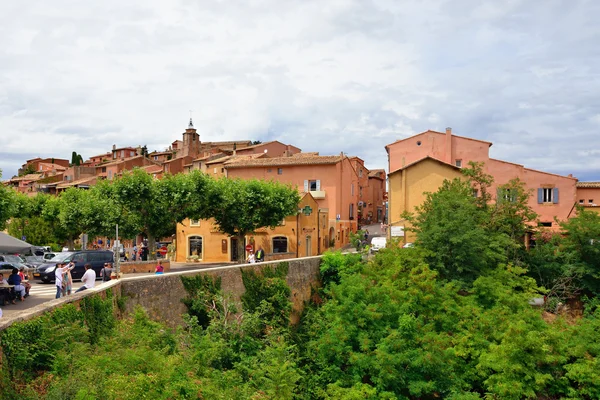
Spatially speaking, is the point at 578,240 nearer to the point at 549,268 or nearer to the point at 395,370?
the point at 549,268

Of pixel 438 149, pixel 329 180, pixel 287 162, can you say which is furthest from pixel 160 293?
pixel 438 149

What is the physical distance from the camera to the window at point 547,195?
136ft

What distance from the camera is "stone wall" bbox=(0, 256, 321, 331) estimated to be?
1234 centimetres

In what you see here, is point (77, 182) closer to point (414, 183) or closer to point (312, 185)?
point (312, 185)

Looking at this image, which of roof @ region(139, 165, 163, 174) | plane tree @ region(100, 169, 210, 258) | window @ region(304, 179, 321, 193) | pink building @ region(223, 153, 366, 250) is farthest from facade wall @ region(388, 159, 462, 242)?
roof @ region(139, 165, 163, 174)

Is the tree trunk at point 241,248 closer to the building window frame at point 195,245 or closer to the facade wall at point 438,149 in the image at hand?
the building window frame at point 195,245

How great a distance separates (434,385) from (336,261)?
1121cm

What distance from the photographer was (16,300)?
742 inches

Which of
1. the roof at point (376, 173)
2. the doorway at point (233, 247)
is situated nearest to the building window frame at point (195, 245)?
the doorway at point (233, 247)

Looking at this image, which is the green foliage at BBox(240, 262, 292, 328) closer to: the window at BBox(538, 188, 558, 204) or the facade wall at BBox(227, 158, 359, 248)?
the facade wall at BBox(227, 158, 359, 248)

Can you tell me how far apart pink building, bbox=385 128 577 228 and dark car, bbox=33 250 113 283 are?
26014 mm

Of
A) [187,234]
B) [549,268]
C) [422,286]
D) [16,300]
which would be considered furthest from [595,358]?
[187,234]

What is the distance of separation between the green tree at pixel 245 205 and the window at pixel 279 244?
3.37 meters

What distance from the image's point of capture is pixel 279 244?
40.9m
